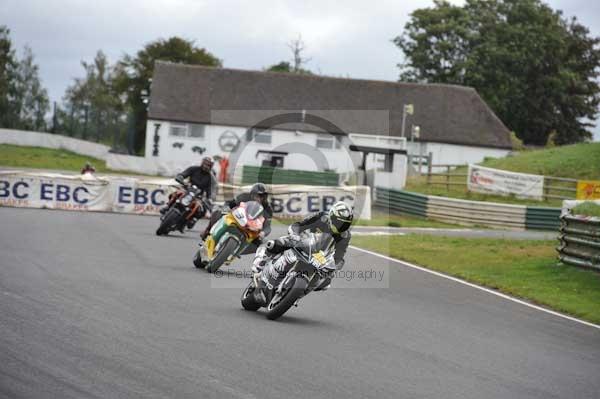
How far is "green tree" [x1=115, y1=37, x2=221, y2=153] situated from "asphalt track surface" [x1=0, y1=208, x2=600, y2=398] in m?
61.9

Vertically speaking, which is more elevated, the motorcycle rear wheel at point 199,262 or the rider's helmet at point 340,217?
the rider's helmet at point 340,217

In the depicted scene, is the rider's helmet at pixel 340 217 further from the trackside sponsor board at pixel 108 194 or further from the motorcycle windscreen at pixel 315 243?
the trackside sponsor board at pixel 108 194

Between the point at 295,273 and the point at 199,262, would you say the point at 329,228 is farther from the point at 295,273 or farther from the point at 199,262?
the point at 199,262

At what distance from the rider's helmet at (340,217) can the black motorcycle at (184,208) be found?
944 centimetres

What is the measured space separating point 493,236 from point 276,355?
21.9 meters

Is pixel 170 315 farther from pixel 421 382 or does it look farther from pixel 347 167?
pixel 347 167

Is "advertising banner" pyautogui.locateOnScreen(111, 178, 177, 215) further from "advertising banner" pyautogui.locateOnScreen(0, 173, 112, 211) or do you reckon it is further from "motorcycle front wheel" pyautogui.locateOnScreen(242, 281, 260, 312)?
"motorcycle front wheel" pyautogui.locateOnScreen(242, 281, 260, 312)

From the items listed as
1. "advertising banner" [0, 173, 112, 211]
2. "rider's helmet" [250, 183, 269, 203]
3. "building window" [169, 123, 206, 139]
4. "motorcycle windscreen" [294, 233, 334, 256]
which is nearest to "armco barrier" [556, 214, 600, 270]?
"rider's helmet" [250, 183, 269, 203]

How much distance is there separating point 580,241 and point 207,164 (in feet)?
25.7

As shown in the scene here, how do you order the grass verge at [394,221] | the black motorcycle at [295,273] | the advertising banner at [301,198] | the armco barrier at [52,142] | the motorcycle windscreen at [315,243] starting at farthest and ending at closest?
the armco barrier at [52,142]
the grass verge at [394,221]
the advertising banner at [301,198]
the motorcycle windscreen at [315,243]
the black motorcycle at [295,273]

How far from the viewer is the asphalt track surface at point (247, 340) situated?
7.35m

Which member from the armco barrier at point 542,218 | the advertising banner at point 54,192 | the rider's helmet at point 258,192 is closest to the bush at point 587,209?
the rider's helmet at point 258,192

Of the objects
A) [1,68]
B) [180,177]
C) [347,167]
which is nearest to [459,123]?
[347,167]

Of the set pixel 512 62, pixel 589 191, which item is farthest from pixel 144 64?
pixel 589 191
